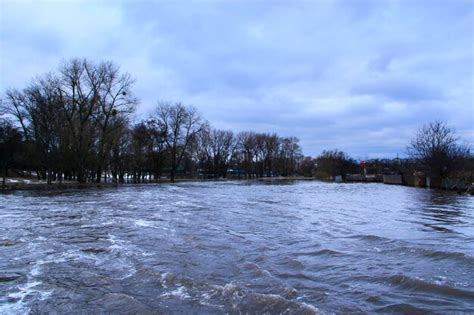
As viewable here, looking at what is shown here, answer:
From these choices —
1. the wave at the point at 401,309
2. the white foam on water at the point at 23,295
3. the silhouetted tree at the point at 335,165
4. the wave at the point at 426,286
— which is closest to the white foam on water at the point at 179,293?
the white foam on water at the point at 23,295

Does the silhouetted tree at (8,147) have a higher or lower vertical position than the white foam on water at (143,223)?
higher

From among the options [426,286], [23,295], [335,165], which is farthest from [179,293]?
[335,165]

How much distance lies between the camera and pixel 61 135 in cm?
5422

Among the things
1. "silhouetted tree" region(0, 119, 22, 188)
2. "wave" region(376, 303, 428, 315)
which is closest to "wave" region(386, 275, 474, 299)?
"wave" region(376, 303, 428, 315)

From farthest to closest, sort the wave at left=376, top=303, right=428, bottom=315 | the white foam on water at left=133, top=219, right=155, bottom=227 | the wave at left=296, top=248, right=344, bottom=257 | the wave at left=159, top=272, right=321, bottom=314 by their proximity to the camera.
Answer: the white foam on water at left=133, top=219, right=155, bottom=227, the wave at left=296, top=248, right=344, bottom=257, the wave at left=159, top=272, right=321, bottom=314, the wave at left=376, top=303, right=428, bottom=315

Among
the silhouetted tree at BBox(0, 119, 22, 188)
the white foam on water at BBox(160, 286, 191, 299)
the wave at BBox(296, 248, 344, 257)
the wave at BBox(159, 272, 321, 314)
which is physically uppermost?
the silhouetted tree at BBox(0, 119, 22, 188)

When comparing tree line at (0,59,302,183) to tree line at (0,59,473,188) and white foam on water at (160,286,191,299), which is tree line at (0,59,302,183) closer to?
tree line at (0,59,473,188)

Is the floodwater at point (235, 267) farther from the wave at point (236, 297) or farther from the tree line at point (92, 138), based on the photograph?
the tree line at point (92, 138)

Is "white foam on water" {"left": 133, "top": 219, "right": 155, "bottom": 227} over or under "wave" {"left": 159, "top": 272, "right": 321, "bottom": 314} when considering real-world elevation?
over

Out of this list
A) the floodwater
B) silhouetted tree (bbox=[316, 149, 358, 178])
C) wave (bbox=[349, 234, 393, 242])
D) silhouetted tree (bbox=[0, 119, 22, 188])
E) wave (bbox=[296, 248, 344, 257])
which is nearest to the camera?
the floodwater

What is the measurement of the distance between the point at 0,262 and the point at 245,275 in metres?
5.66

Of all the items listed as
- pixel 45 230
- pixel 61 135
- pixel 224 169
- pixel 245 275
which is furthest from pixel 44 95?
pixel 224 169

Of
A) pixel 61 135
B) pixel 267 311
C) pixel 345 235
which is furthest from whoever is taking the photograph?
pixel 61 135

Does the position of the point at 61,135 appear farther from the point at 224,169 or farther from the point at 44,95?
the point at 224,169
